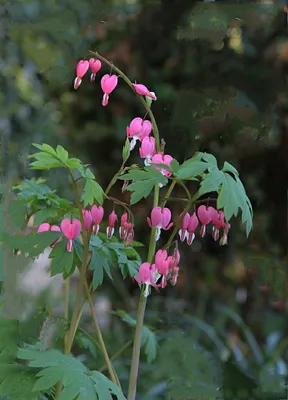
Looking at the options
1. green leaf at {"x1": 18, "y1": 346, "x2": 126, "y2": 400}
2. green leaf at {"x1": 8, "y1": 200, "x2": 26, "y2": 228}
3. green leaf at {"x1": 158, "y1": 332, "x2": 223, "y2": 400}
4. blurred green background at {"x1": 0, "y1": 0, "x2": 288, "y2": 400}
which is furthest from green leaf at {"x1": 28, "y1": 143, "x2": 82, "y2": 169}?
green leaf at {"x1": 158, "y1": 332, "x2": 223, "y2": 400}

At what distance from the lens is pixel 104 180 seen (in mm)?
1843

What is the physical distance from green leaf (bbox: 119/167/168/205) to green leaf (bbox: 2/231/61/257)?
0.12 metres

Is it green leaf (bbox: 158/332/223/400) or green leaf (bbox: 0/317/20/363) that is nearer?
green leaf (bbox: 0/317/20/363)

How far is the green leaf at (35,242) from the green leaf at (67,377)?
0.12 m

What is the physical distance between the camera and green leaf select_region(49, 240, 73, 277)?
667 mm

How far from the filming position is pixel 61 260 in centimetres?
67

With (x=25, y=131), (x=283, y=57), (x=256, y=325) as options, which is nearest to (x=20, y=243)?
(x=25, y=131)

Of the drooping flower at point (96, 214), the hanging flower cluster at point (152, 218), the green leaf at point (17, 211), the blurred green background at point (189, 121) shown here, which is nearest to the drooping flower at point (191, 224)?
the hanging flower cluster at point (152, 218)

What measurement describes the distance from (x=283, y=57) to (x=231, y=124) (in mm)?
466

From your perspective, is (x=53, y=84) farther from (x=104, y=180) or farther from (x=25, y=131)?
(x=104, y=180)

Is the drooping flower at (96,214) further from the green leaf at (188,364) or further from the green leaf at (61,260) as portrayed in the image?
the green leaf at (188,364)

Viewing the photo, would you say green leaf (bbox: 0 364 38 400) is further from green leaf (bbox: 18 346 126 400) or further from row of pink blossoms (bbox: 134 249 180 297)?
row of pink blossoms (bbox: 134 249 180 297)

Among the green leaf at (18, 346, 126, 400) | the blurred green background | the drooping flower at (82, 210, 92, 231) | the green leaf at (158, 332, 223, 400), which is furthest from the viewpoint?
the blurred green background

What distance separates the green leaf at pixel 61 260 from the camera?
0.67 m
